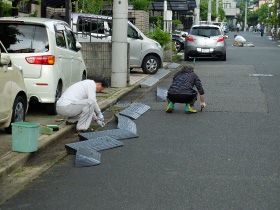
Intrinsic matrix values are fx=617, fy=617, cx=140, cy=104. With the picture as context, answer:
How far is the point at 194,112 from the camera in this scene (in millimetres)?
12883

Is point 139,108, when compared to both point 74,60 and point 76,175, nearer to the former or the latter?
point 74,60

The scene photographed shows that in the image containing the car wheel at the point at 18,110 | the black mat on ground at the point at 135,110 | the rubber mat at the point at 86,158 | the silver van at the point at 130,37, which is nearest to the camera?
the rubber mat at the point at 86,158

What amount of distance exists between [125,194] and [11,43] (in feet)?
18.1

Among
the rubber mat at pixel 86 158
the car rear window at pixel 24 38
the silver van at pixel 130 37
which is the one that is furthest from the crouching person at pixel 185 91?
the silver van at pixel 130 37

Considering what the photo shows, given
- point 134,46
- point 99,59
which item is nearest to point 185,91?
point 99,59

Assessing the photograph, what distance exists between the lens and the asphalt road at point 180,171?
6.37 m

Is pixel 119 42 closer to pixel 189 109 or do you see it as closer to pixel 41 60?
pixel 189 109

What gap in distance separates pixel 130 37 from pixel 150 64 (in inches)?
48.0

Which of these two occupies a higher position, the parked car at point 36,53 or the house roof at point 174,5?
the house roof at point 174,5

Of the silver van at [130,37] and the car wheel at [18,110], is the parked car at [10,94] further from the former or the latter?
the silver van at [130,37]

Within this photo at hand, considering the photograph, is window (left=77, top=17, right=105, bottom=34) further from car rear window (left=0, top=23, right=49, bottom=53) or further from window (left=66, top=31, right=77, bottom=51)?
car rear window (left=0, top=23, right=49, bottom=53)

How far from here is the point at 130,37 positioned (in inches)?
819

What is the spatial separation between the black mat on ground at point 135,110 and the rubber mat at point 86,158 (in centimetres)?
361

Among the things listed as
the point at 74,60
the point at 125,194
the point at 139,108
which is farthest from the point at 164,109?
the point at 125,194
